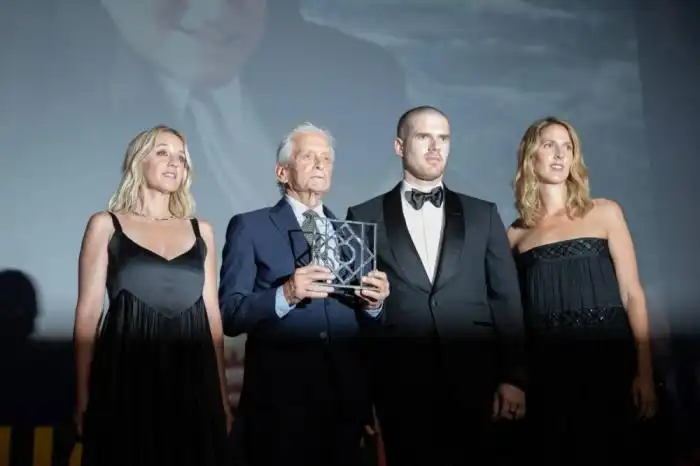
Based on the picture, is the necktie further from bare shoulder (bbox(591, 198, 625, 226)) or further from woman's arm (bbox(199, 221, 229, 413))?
bare shoulder (bbox(591, 198, 625, 226))

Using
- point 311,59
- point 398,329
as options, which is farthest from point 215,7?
point 398,329

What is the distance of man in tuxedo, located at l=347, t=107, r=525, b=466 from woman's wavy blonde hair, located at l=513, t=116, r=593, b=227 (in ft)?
0.89

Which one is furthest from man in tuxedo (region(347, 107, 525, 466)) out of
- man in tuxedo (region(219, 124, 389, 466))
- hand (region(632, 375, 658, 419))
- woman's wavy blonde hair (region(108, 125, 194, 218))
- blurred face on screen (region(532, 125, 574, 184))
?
woman's wavy blonde hair (region(108, 125, 194, 218))

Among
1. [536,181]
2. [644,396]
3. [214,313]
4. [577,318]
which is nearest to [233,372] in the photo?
[214,313]

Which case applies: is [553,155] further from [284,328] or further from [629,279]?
[284,328]

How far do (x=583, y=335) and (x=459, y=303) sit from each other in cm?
50

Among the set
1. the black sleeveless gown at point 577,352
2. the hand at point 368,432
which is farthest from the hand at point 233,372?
the black sleeveless gown at point 577,352

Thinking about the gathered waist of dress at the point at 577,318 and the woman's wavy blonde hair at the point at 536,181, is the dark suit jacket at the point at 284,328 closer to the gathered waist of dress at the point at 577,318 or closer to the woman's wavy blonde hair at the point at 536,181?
the gathered waist of dress at the point at 577,318

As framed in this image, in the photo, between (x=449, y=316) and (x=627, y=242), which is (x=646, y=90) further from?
(x=449, y=316)

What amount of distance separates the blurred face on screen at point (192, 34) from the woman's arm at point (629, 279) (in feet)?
4.86

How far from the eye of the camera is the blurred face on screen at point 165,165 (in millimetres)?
3369

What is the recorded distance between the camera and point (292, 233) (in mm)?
3297

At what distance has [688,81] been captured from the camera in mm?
4266

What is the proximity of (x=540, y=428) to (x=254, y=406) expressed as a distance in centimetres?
101
